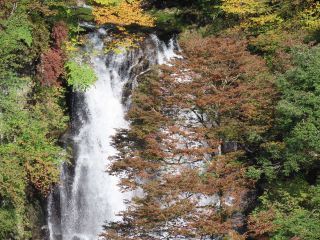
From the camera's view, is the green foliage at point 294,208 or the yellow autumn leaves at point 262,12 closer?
the green foliage at point 294,208

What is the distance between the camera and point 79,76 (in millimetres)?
20891

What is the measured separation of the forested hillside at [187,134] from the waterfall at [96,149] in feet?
2.12

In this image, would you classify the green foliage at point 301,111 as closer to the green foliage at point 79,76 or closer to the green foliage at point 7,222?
the green foliage at point 79,76

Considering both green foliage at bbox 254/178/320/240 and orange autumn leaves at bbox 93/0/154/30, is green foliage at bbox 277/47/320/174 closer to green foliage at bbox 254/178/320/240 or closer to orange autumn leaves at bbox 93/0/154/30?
green foliage at bbox 254/178/320/240

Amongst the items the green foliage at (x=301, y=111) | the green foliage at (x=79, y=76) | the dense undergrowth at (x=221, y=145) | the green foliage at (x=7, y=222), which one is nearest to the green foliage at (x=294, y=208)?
the dense undergrowth at (x=221, y=145)

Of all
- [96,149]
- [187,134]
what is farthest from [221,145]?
[96,149]

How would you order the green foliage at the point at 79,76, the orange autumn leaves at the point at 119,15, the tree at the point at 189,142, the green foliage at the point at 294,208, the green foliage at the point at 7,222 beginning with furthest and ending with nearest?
the orange autumn leaves at the point at 119,15
the green foliage at the point at 79,76
the green foliage at the point at 7,222
the green foliage at the point at 294,208
the tree at the point at 189,142

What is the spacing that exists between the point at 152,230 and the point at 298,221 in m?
5.60

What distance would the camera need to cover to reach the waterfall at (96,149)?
64.7ft

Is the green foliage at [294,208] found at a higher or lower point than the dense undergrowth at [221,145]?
lower

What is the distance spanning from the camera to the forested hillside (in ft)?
47.7

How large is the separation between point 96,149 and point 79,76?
3.65 meters

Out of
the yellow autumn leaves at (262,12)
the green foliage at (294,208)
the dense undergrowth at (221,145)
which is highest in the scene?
the yellow autumn leaves at (262,12)

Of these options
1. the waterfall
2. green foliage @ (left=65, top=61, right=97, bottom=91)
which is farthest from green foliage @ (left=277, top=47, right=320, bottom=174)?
green foliage @ (left=65, top=61, right=97, bottom=91)
